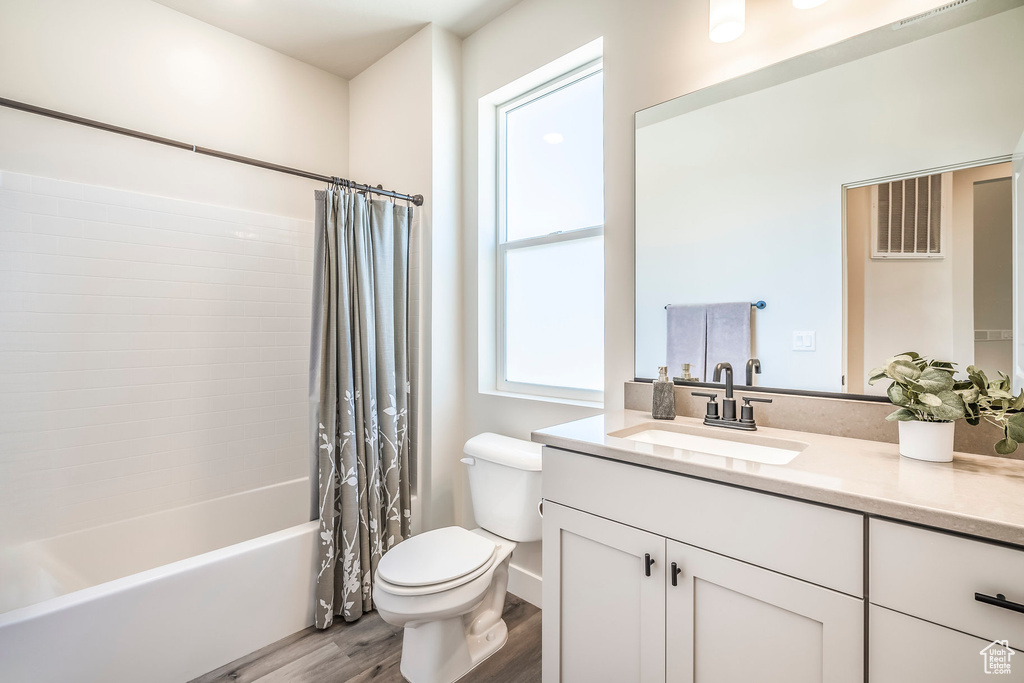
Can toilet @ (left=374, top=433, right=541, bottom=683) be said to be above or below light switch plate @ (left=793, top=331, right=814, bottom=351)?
below

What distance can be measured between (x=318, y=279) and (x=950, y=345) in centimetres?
209

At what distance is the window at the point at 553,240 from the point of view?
2.05 metres

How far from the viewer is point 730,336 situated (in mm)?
1537

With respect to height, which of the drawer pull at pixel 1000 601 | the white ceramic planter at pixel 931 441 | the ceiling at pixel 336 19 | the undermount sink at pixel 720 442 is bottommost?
the drawer pull at pixel 1000 601

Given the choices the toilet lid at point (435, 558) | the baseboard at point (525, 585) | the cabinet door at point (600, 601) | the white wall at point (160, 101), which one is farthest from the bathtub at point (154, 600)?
the white wall at point (160, 101)

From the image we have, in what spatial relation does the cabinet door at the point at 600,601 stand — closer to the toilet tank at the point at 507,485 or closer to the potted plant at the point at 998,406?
the toilet tank at the point at 507,485

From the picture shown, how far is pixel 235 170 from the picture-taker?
2.41 meters

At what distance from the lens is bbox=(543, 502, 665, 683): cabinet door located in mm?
1126

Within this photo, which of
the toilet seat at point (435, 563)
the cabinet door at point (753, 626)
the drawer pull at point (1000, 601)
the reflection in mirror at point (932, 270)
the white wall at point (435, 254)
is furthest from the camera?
the white wall at point (435, 254)

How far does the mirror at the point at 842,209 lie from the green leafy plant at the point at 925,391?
0.19 m

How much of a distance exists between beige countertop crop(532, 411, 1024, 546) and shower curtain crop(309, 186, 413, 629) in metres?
1.04

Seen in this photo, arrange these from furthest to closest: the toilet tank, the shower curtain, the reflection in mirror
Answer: the shower curtain < the toilet tank < the reflection in mirror

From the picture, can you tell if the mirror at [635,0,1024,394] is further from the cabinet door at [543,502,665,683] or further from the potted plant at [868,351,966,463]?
the cabinet door at [543,502,665,683]

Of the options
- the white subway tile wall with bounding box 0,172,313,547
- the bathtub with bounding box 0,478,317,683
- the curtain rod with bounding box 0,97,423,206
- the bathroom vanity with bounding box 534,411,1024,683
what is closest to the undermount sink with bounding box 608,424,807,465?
the bathroom vanity with bounding box 534,411,1024,683
